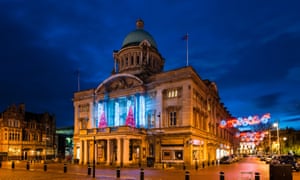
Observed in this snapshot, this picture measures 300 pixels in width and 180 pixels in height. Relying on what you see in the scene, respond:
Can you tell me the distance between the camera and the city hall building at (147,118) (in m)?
49.4

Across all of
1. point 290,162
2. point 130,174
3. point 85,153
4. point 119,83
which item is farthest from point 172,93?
point 130,174

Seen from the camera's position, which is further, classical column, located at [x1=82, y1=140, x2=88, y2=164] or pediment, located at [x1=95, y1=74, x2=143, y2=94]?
pediment, located at [x1=95, y1=74, x2=143, y2=94]

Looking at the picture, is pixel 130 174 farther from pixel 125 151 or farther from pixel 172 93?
pixel 172 93

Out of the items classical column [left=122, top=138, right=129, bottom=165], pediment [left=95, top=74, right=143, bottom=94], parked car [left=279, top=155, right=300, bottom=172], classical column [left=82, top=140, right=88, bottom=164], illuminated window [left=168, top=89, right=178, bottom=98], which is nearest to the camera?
parked car [left=279, top=155, right=300, bottom=172]

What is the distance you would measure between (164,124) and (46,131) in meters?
52.7

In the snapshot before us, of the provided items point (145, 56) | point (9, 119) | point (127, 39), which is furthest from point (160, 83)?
point (9, 119)

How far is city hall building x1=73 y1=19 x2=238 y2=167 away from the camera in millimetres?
49406

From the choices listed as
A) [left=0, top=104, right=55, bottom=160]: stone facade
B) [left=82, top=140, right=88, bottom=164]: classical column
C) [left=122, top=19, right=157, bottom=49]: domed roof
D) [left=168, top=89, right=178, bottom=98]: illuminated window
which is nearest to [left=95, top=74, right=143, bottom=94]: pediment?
[left=168, top=89, right=178, bottom=98]: illuminated window

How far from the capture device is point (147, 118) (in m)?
55.0

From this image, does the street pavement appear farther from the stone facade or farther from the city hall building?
the stone facade

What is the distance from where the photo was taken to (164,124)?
5178 cm

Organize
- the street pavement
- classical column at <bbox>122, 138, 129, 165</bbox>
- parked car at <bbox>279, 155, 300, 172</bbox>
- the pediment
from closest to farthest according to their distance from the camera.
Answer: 1. the street pavement
2. parked car at <bbox>279, 155, 300, 172</bbox>
3. classical column at <bbox>122, 138, 129, 165</bbox>
4. the pediment

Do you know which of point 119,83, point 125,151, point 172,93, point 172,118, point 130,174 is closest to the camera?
point 130,174

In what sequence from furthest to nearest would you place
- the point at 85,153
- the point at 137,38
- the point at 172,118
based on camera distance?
the point at 137,38
the point at 85,153
the point at 172,118
